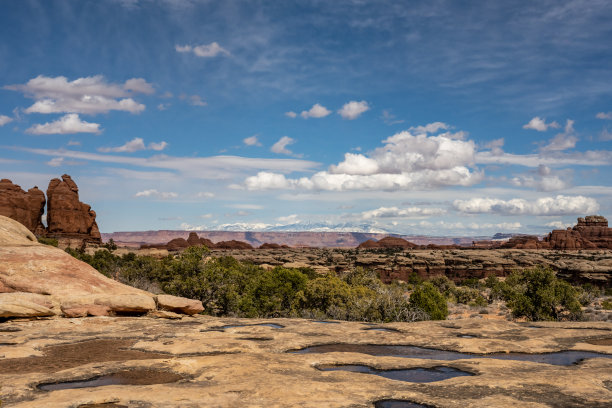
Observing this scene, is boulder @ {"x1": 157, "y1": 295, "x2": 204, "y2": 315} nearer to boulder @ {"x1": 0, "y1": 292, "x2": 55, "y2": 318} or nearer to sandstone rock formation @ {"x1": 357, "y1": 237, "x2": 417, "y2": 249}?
boulder @ {"x1": 0, "y1": 292, "x2": 55, "y2": 318}

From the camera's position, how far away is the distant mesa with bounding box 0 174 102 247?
289 feet

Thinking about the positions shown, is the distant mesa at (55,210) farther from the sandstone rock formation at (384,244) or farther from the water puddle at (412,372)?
the sandstone rock formation at (384,244)

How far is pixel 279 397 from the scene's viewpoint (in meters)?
6.64

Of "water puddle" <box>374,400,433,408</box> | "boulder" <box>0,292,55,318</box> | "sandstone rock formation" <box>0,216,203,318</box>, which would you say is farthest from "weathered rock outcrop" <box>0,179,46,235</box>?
"water puddle" <box>374,400,433,408</box>

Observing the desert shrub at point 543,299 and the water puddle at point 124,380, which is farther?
the desert shrub at point 543,299

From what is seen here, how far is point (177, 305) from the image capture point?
17406 mm

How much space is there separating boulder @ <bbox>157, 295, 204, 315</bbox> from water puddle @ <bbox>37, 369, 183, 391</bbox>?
8.84 meters

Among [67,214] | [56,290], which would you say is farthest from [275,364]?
[67,214]

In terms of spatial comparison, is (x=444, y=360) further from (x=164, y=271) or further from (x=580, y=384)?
(x=164, y=271)

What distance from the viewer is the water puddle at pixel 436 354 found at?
10.3 m

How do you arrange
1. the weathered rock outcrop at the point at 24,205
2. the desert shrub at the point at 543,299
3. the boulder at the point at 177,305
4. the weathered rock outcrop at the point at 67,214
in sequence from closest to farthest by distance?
the boulder at the point at 177,305 < the desert shrub at the point at 543,299 < the weathered rock outcrop at the point at 24,205 < the weathered rock outcrop at the point at 67,214

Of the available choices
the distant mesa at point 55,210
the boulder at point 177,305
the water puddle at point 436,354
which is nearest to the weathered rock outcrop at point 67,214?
the distant mesa at point 55,210

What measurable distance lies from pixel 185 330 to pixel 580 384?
10693 millimetres

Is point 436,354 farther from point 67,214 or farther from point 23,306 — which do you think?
point 67,214
